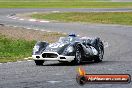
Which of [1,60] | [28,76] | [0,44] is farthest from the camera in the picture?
[0,44]

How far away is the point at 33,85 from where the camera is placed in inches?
424

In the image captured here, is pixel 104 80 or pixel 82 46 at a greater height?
pixel 104 80

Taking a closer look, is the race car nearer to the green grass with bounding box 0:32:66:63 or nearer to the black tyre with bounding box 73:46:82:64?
the black tyre with bounding box 73:46:82:64

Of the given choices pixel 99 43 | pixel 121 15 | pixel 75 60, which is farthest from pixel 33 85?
pixel 121 15

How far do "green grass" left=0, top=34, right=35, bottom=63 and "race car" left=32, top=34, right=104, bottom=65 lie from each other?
137cm

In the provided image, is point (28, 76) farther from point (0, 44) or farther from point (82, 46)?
point (0, 44)

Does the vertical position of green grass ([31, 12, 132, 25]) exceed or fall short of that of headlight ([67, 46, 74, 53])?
it falls short

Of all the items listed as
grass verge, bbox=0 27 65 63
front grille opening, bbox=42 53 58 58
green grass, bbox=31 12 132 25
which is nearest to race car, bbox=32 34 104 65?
front grille opening, bbox=42 53 58 58

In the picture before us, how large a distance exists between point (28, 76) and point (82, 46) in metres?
4.86

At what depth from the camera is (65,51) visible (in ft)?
53.8

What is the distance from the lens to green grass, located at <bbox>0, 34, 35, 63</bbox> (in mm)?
18750

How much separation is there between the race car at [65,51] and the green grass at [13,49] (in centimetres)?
137

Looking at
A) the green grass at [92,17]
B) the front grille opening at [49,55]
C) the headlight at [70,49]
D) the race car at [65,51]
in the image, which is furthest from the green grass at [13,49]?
the green grass at [92,17]

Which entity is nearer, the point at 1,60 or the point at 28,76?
the point at 28,76
